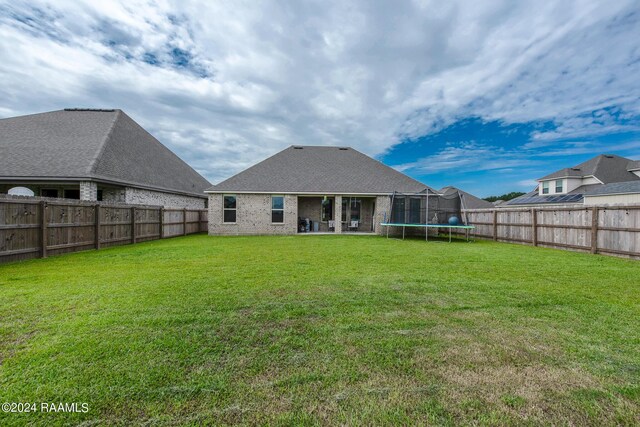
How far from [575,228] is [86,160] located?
72.3 ft

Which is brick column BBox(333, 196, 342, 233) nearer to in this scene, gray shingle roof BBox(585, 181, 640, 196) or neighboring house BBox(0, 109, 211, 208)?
neighboring house BBox(0, 109, 211, 208)

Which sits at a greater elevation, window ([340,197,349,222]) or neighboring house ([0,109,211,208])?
neighboring house ([0,109,211,208])

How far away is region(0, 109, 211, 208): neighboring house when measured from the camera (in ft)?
43.3

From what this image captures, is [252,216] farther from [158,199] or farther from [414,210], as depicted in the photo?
[414,210]

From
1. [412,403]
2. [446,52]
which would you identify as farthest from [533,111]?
[412,403]

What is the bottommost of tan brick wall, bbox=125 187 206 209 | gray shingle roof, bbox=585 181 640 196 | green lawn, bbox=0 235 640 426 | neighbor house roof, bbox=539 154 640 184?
green lawn, bbox=0 235 640 426

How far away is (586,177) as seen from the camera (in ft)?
84.0

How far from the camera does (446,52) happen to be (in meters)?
12.5

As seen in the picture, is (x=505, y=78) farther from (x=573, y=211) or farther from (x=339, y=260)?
(x=339, y=260)

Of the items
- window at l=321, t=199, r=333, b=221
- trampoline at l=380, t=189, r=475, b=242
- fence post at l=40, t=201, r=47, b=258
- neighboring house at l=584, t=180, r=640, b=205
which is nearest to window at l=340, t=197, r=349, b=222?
window at l=321, t=199, r=333, b=221

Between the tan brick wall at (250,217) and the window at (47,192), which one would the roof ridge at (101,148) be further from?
the tan brick wall at (250,217)

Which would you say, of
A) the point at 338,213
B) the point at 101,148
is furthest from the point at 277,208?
the point at 101,148

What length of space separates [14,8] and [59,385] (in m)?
15.6

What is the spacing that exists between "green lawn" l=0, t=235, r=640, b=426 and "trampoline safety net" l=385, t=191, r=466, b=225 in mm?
9613
